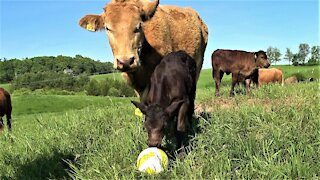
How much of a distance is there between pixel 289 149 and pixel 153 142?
61.9 inches

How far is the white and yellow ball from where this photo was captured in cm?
398

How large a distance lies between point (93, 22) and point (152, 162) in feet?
9.58

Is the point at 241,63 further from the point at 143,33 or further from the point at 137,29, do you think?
the point at 137,29

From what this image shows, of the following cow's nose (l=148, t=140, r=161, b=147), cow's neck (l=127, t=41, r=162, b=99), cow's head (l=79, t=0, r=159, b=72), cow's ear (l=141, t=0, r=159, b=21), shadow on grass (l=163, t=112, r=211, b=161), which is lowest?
shadow on grass (l=163, t=112, r=211, b=161)

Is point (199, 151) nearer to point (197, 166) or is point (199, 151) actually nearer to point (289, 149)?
point (197, 166)

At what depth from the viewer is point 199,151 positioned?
4.41 meters

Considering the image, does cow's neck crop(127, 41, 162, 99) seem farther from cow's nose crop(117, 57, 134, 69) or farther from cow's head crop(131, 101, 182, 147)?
cow's head crop(131, 101, 182, 147)

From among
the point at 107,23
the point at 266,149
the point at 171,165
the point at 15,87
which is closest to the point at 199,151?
the point at 171,165

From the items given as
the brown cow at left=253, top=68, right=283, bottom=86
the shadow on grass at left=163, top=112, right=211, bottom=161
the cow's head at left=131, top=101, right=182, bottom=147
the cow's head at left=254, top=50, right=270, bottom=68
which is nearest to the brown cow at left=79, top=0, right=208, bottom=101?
the cow's head at left=131, top=101, right=182, bottom=147

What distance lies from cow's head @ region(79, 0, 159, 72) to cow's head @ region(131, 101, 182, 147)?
2.48 feet

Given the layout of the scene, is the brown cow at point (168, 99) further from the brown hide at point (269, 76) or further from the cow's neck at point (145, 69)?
the brown hide at point (269, 76)

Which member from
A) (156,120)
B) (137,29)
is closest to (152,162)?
(156,120)

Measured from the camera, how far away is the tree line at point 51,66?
7412 centimetres

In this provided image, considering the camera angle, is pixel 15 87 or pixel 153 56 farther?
pixel 15 87
